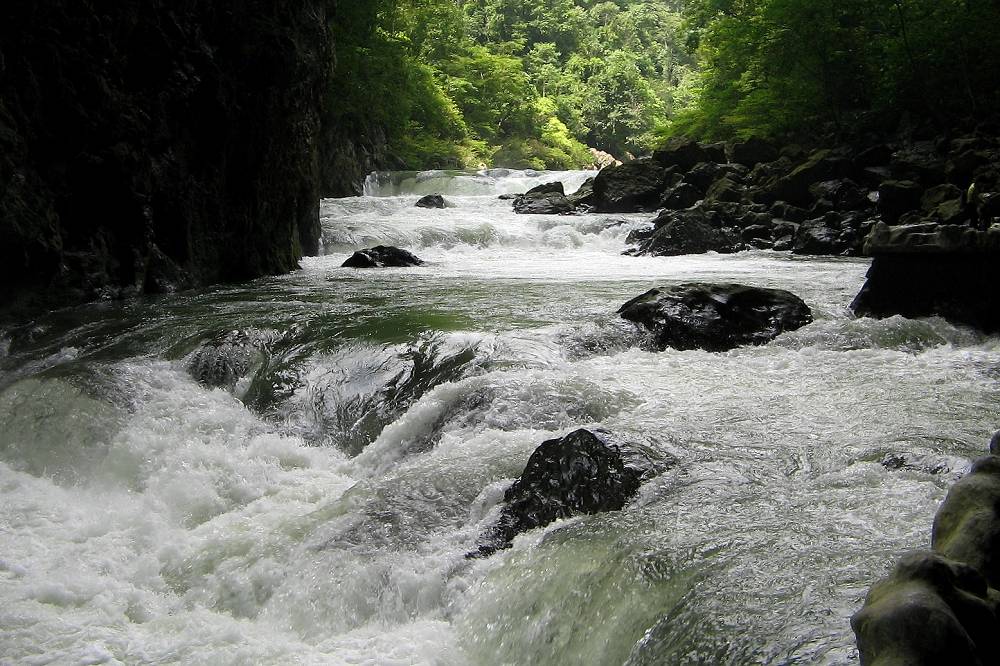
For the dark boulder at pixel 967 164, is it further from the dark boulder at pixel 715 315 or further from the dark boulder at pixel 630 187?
the dark boulder at pixel 630 187

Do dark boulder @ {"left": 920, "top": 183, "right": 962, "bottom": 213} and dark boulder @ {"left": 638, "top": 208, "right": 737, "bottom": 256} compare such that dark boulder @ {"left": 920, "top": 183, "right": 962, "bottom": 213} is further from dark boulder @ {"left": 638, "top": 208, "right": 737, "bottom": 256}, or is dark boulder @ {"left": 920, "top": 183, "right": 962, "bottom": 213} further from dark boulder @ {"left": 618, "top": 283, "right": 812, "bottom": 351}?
dark boulder @ {"left": 618, "top": 283, "right": 812, "bottom": 351}

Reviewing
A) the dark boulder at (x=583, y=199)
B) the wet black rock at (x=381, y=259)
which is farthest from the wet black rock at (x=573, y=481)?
the dark boulder at (x=583, y=199)

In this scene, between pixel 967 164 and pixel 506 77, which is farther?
pixel 506 77

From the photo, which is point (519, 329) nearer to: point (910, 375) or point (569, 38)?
point (910, 375)

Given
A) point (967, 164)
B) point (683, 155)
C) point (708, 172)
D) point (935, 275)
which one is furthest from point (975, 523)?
point (683, 155)

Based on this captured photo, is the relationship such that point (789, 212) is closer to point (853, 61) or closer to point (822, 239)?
point (822, 239)

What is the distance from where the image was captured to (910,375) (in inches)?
215

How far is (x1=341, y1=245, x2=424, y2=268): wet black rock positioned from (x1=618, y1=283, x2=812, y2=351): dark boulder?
7.51 m

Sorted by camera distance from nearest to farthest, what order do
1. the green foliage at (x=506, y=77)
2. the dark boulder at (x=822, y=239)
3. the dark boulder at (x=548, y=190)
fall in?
the dark boulder at (x=822, y=239) < the green foliage at (x=506, y=77) < the dark boulder at (x=548, y=190)

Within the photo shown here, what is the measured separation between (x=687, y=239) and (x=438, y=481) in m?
12.5

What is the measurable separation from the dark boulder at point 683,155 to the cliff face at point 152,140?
40.9 ft

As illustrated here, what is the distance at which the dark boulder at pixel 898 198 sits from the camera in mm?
13945

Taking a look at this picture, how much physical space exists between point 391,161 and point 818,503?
29975mm

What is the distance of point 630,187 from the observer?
22.4 metres
